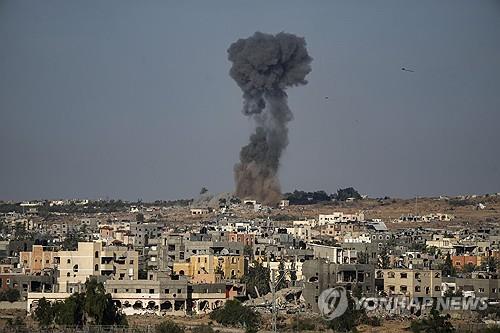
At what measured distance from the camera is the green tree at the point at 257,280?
29494 millimetres

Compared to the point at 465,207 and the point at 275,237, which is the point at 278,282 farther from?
the point at 465,207

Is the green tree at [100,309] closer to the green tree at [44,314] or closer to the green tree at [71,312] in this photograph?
the green tree at [71,312]

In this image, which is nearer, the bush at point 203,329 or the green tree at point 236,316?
the bush at point 203,329

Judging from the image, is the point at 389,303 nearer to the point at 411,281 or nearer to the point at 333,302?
the point at 333,302

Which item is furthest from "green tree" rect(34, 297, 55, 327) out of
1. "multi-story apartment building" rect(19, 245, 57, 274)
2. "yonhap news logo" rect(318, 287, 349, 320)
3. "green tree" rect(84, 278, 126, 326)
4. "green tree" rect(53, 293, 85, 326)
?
"multi-story apartment building" rect(19, 245, 57, 274)

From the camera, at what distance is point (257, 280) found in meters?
30.1

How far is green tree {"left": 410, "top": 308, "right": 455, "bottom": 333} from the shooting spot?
842 inches

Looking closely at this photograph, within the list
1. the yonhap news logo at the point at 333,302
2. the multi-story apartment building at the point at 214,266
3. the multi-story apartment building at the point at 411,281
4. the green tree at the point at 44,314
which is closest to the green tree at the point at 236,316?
the yonhap news logo at the point at 333,302

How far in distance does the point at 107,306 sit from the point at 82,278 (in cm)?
529

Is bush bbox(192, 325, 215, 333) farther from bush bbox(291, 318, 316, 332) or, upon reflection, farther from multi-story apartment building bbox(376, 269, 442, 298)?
multi-story apartment building bbox(376, 269, 442, 298)

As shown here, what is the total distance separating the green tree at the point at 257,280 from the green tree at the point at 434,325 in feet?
23.7

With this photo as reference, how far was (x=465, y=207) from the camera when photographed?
65875 mm

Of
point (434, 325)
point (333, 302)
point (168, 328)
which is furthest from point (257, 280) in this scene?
point (434, 325)

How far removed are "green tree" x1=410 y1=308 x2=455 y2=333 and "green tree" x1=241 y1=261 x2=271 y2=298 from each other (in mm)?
7234
